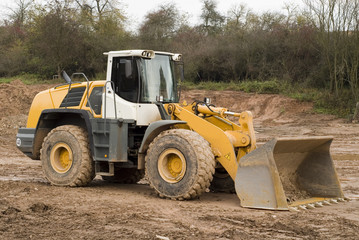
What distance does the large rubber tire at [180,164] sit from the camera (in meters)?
7.73

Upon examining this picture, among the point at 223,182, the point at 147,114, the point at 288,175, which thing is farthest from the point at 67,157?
the point at 288,175

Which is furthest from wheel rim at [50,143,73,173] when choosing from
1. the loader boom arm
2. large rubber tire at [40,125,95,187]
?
the loader boom arm

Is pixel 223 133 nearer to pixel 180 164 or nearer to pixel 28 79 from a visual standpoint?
pixel 180 164

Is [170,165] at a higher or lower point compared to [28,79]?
lower

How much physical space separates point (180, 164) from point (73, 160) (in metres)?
2.27

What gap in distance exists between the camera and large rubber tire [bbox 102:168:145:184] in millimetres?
10422

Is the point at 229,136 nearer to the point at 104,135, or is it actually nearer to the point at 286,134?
the point at 104,135

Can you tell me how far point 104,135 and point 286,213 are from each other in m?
3.45

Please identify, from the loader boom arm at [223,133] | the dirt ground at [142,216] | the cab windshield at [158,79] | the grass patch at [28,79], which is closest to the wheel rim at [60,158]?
the dirt ground at [142,216]

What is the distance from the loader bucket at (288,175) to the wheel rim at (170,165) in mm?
1050

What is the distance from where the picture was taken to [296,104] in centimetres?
2503

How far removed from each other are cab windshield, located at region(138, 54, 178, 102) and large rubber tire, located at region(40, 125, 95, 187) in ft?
4.62

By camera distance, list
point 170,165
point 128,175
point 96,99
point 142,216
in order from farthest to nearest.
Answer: point 128,175 < point 96,99 < point 170,165 < point 142,216

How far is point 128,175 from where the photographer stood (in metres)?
10.5
